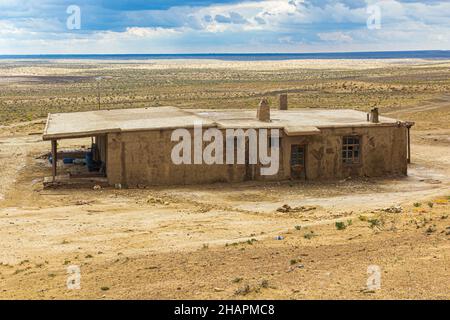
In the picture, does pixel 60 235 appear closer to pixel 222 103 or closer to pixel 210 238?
pixel 210 238

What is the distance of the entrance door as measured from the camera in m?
25.6

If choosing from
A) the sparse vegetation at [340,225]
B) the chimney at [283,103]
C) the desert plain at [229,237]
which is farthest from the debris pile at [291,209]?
the chimney at [283,103]

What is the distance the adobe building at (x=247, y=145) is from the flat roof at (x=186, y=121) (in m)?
0.04

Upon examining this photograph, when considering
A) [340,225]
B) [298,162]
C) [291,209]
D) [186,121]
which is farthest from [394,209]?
[186,121]

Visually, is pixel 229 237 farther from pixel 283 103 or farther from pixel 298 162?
pixel 283 103

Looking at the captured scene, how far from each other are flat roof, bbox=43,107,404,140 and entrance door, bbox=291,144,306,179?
30.6 inches

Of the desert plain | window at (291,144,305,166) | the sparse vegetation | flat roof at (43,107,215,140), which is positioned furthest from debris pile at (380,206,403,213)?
flat roof at (43,107,215,140)

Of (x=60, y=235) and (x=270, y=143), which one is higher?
(x=270, y=143)

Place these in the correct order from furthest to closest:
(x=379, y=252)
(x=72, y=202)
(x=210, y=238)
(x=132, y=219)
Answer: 1. (x=72, y=202)
2. (x=132, y=219)
3. (x=210, y=238)
4. (x=379, y=252)

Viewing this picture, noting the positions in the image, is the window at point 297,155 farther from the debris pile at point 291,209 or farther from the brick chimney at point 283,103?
the brick chimney at point 283,103
